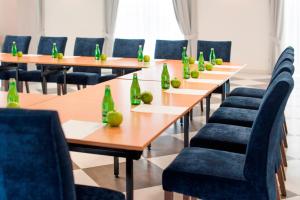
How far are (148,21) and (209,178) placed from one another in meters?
7.36

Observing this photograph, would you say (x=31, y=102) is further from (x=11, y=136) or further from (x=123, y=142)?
(x=11, y=136)

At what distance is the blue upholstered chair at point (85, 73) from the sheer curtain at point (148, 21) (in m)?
2.84

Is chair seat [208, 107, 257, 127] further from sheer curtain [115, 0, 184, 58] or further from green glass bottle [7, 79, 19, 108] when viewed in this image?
sheer curtain [115, 0, 184, 58]

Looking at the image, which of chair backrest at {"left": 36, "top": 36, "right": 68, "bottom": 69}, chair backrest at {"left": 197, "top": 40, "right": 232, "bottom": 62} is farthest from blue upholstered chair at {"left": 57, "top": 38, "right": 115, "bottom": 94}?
chair backrest at {"left": 197, "top": 40, "right": 232, "bottom": 62}

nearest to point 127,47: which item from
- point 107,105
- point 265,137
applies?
point 107,105

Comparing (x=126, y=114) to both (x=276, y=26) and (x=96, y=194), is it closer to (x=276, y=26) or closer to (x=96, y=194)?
(x=96, y=194)

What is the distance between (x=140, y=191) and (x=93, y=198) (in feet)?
4.27

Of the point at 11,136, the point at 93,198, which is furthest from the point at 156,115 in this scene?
the point at 11,136

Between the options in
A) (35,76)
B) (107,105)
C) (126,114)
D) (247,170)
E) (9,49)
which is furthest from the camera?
(9,49)

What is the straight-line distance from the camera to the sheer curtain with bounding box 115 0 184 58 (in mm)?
9078

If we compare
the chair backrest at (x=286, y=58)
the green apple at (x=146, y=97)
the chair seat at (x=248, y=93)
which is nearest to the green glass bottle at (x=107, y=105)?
the green apple at (x=146, y=97)

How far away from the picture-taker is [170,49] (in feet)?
20.1

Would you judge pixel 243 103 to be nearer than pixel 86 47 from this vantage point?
Yes

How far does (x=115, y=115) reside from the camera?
2.19 metres
